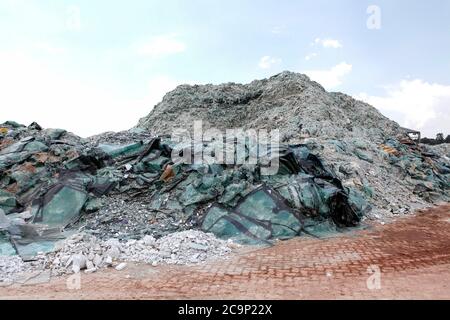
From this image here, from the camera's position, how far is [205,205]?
8.00 meters

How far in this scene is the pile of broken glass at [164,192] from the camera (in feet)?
24.2

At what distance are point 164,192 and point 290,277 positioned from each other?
4029 millimetres

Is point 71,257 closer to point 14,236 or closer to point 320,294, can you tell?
point 14,236

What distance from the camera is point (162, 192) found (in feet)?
27.9

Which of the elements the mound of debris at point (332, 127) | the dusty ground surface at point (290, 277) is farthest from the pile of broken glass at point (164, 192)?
the mound of debris at point (332, 127)

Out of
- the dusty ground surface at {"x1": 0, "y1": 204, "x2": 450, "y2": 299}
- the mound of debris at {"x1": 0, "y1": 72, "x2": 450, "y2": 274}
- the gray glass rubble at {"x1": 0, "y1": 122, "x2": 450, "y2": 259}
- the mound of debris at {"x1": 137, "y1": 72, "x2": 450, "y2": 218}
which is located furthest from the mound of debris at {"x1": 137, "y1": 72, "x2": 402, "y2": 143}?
the dusty ground surface at {"x1": 0, "y1": 204, "x2": 450, "y2": 299}

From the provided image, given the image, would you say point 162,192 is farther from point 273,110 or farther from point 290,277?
point 273,110

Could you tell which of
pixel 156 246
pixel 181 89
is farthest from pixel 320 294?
pixel 181 89

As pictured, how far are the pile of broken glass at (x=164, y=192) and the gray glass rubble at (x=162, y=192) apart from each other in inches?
0.8

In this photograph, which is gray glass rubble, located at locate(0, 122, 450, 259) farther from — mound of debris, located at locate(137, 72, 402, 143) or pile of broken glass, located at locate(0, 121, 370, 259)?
mound of debris, located at locate(137, 72, 402, 143)

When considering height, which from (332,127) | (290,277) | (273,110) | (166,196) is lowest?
(290,277)

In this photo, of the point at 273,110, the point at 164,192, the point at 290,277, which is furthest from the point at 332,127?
the point at 290,277

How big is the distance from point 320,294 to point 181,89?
59.8 feet

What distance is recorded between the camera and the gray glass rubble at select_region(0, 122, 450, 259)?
740cm
